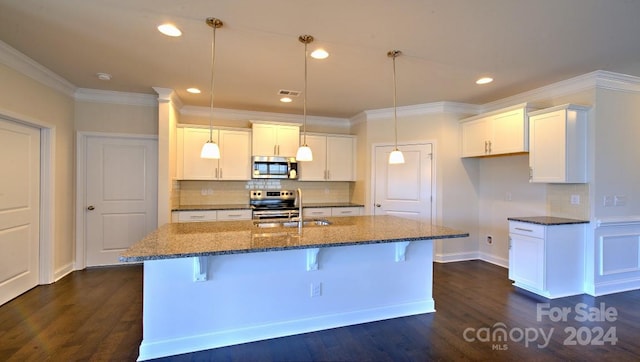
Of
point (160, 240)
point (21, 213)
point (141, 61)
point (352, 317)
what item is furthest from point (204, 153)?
point (21, 213)

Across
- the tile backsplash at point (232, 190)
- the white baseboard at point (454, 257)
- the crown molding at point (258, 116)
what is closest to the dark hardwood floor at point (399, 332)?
the white baseboard at point (454, 257)

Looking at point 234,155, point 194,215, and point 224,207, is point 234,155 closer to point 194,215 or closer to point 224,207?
point 224,207

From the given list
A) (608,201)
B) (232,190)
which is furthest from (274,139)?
(608,201)

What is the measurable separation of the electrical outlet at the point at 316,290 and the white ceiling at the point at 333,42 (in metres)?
2.10

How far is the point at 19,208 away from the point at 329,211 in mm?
3834

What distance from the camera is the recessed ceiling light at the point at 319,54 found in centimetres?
282

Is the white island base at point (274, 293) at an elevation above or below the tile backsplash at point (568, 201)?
below

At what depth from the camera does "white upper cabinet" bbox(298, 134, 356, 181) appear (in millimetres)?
5250

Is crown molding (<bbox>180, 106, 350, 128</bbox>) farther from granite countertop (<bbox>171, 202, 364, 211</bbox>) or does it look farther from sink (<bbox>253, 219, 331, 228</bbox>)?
sink (<bbox>253, 219, 331, 228</bbox>)

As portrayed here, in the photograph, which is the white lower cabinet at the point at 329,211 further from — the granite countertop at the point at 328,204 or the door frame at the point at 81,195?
the door frame at the point at 81,195

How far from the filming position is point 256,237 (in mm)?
2318

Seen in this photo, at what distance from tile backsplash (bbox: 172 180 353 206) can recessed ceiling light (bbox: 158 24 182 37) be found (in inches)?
99.7

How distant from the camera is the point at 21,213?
3.28 meters

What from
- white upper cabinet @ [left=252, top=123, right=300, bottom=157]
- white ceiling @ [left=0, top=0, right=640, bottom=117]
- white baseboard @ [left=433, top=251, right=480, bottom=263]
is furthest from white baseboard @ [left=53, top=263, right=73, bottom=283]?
white baseboard @ [left=433, top=251, right=480, bottom=263]
